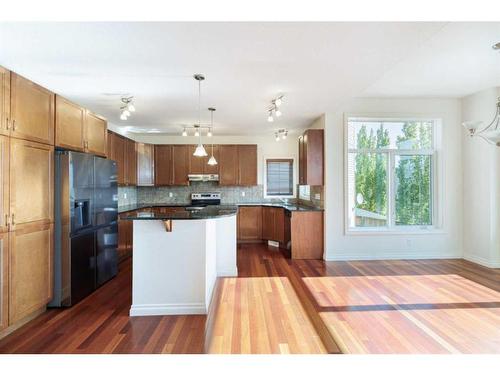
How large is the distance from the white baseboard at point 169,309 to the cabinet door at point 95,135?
6.88ft

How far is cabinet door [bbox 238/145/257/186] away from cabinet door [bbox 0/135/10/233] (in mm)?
4391

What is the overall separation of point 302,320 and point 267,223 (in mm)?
3358

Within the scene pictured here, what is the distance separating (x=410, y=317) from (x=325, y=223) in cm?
212

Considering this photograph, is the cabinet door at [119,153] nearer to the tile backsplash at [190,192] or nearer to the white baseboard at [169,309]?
the tile backsplash at [190,192]

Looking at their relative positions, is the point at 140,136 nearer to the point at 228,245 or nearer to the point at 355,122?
the point at 228,245

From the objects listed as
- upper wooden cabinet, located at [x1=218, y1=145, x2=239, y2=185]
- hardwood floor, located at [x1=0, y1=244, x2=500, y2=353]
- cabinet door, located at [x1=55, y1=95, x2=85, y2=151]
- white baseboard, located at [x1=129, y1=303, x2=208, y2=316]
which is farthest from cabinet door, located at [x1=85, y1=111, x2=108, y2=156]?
upper wooden cabinet, located at [x1=218, y1=145, x2=239, y2=185]

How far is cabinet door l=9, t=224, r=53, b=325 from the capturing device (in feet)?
7.43

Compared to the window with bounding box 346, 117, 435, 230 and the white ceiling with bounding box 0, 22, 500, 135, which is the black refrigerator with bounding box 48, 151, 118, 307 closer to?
the white ceiling with bounding box 0, 22, 500, 135

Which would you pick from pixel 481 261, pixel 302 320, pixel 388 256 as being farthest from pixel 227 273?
pixel 481 261

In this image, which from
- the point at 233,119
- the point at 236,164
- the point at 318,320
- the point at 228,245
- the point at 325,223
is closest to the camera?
the point at 318,320

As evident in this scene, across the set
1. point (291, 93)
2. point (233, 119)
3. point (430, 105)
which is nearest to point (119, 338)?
point (291, 93)

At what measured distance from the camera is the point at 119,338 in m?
2.20

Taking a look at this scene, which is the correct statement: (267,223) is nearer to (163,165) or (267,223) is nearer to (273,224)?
(273,224)

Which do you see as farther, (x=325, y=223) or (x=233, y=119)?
(x=233, y=119)
